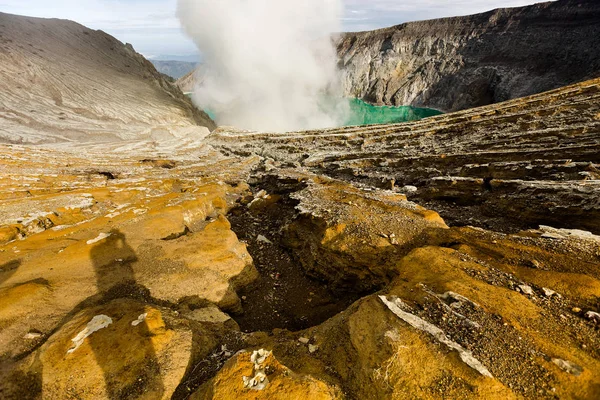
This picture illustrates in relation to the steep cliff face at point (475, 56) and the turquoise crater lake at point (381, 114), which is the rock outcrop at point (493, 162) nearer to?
the steep cliff face at point (475, 56)

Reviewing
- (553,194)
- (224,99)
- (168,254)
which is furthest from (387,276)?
(224,99)

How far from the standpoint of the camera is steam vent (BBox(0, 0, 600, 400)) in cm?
677

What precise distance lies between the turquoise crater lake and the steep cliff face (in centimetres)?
488

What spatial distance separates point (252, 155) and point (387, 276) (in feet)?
160

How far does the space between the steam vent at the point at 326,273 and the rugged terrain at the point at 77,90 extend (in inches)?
1850

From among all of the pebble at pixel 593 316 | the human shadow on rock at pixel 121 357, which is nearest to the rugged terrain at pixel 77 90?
the human shadow on rock at pixel 121 357

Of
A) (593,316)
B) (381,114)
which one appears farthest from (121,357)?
(381,114)

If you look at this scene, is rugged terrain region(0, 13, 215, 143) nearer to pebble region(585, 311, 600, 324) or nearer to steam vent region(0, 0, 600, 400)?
steam vent region(0, 0, 600, 400)

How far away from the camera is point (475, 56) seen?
12100 centimetres

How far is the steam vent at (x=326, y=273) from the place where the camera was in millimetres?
6766

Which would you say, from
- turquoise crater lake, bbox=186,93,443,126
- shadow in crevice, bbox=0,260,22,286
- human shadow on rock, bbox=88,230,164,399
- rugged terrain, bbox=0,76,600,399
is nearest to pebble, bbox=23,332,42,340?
rugged terrain, bbox=0,76,600,399

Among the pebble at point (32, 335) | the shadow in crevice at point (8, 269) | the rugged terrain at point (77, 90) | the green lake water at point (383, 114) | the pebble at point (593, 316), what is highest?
the rugged terrain at point (77, 90)

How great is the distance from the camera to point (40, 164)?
128ft

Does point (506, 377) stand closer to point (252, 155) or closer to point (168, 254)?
point (168, 254)
